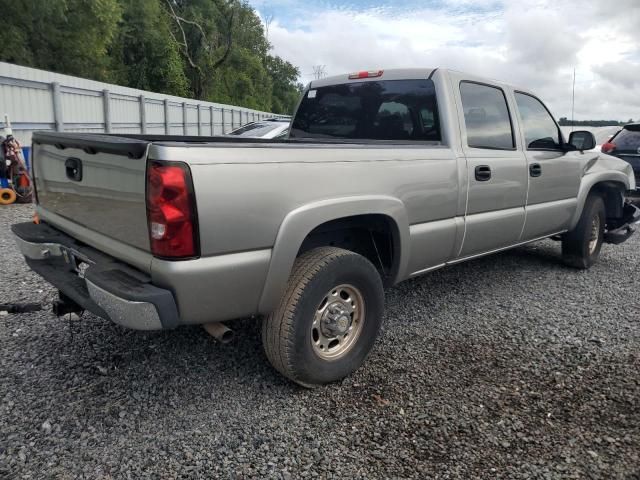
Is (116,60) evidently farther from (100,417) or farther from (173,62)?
(100,417)

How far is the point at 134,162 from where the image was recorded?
2.40 meters

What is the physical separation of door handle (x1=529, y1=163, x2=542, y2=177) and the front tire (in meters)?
2.13

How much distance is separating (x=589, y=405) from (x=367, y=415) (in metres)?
1.27

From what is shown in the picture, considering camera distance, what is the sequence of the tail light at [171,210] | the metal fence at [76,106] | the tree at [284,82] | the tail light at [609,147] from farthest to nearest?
the tree at [284,82], the metal fence at [76,106], the tail light at [609,147], the tail light at [171,210]

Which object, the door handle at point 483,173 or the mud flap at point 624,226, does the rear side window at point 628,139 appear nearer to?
the mud flap at point 624,226

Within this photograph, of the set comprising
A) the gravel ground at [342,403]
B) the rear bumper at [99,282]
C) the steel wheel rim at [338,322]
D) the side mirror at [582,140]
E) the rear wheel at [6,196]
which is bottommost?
the gravel ground at [342,403]

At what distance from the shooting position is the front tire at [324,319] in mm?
2760

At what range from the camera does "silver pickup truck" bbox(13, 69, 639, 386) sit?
2.36 metres

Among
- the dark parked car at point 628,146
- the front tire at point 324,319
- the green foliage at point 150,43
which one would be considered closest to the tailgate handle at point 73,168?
the front tire at point 324,319

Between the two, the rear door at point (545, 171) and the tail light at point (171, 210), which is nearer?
the tail light at point (171, 210)

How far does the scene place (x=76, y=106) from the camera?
12344mm

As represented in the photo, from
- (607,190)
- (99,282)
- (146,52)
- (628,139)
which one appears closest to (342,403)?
(99,282)

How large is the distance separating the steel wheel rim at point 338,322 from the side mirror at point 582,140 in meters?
3.11

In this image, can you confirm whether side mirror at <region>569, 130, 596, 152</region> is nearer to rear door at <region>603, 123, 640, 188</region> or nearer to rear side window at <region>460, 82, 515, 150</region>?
rear side window at <region>460, 82, 515, 150</region>
